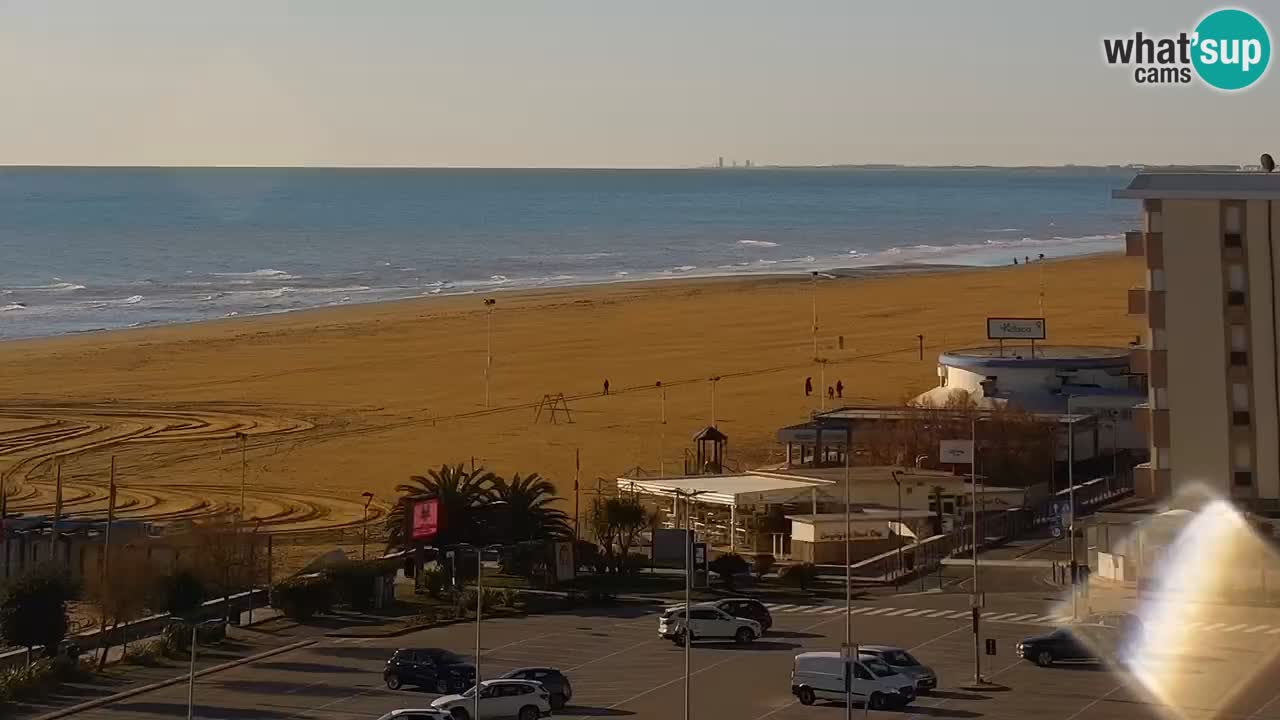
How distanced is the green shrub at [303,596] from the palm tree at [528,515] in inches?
260

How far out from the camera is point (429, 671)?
123 ft

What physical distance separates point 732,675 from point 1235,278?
15.7 m

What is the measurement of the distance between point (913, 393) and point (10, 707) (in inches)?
2075

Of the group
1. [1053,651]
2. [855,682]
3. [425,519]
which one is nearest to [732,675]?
[855,682]

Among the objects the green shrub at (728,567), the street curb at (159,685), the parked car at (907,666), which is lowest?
the street curb at (159,685)

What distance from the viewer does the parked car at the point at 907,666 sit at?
36.8 meters

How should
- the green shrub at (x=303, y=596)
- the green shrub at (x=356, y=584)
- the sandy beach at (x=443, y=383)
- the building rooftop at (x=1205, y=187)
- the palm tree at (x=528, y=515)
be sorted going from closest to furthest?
the building rooftop at (x=1205, y=187) → the green shrub at (x=303, y=596) → the green shrub at (x=356, y=584) → the palm tree at (x=528, y=515) → the sandy beach at (x=443, y=383)

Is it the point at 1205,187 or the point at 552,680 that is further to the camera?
the point at 1205,187

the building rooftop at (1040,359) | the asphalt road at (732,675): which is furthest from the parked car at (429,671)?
the building rooftop at (1040,359)

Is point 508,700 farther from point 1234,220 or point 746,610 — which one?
point 1234,220

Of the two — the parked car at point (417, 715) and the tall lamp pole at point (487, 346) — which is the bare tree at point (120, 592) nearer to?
the parked car at point (417, 715)

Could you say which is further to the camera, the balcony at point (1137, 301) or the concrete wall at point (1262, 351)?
the balcony at point (1137, 301)

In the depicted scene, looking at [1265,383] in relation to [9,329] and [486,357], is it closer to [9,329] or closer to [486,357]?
[486,357]

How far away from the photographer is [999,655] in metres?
40.8
